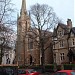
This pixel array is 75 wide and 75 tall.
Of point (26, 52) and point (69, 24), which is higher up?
point (69, 24)

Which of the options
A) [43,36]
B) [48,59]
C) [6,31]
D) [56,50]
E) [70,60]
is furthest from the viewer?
[48,59]

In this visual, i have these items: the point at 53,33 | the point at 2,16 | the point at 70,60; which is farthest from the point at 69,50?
the point at 2,16

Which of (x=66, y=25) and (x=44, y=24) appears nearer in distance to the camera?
(x=44, y=24)

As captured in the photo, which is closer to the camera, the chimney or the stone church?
the chimney

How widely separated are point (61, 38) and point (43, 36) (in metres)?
8.80

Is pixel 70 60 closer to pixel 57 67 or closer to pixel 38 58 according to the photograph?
pixel 57 67

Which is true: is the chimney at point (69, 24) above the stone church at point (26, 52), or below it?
above

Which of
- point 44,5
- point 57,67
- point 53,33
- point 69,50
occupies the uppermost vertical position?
point 44,5

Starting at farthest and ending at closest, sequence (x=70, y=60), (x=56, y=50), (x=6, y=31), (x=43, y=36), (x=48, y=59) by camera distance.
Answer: (x=48, y=59), (x=56, y=50), (x=70, y=60), (x=43, y=36), (x=6, y=31)

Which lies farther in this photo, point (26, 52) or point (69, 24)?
point (26, 52)

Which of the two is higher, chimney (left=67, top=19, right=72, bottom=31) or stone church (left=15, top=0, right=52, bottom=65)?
chimney (left=67, top=19, right=72, bottom=31)

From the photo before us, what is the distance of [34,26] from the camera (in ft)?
175

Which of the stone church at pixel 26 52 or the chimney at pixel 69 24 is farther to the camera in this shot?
the stone church at pixel 26 52

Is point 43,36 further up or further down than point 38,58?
further up
